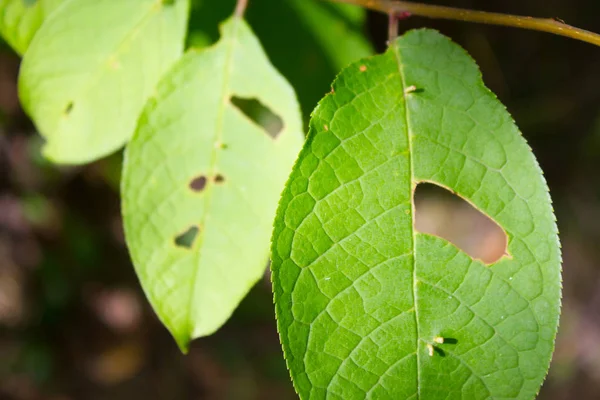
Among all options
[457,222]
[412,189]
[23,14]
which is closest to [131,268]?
[457,222]

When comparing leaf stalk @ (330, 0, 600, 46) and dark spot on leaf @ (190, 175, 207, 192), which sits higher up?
leaf stalk @ (330, 0, 600, 46)

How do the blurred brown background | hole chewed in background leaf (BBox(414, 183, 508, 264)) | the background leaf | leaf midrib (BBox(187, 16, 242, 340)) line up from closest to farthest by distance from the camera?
leaf midrib (BBox(187, 16, 242, 340)), the background leaf, the blurred brown background, hole chewed in background leaf (BBox(414, 183, 508, 264))

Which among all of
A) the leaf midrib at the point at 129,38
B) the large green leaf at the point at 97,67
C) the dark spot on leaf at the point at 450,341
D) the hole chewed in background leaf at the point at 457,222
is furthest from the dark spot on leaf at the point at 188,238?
the hole chewed in background leaf at the point at 457,222

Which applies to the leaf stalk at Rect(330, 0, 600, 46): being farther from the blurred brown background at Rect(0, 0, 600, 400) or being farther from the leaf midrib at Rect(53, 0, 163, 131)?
the blurred brown background at Rect(0, 0, 600, 400)

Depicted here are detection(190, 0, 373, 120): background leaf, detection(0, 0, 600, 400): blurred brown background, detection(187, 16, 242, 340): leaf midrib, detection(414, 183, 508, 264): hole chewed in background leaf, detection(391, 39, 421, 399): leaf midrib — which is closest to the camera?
detection(391, 39, 421, 399): leaf midrib

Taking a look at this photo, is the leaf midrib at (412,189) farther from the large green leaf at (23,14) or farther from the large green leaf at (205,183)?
the large green leaf at (23,14)

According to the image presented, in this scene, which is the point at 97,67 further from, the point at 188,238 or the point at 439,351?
the point at 439,351

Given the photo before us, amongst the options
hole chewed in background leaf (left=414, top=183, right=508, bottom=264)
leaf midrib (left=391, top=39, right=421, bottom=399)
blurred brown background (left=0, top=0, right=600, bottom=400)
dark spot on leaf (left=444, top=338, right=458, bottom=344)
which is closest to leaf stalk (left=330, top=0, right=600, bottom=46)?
leaf midrib (left=391, top=39, right=421, bottom=399)
